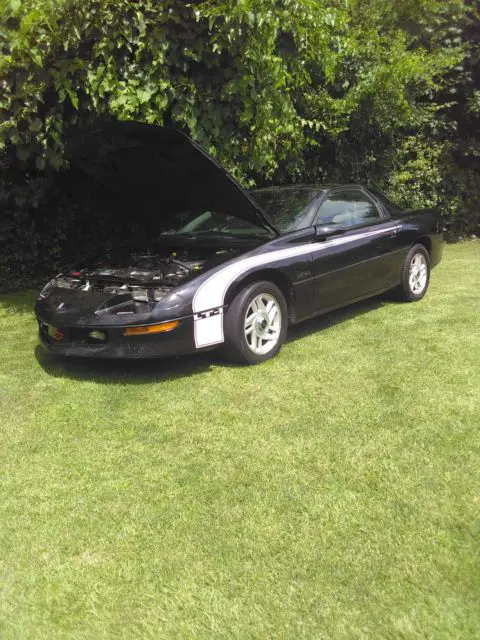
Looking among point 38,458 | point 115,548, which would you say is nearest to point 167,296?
point 38,458

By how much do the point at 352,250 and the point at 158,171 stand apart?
1.79 meters

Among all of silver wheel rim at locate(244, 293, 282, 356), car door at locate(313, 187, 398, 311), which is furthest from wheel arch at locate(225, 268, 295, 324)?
car door at locate(313, 187, 398, 311)

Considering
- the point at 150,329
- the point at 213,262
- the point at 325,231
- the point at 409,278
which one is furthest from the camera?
the point at 409,278

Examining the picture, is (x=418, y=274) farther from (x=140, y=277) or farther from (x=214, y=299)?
(x=140, y=277)

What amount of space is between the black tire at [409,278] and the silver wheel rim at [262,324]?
195 cm

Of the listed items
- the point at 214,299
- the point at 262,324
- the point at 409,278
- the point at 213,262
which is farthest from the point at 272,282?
the point at 409,278

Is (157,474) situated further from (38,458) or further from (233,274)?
(233,274)

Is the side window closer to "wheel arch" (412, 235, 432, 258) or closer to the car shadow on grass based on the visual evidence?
"wheel arch" (412, 235, 432, 258)

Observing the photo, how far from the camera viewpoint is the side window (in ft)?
16.4

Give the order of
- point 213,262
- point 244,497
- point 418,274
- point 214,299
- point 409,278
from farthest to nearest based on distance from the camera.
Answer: point 418,274 < point 409,278 < point 213,262 < point 214,299 < point 244,497

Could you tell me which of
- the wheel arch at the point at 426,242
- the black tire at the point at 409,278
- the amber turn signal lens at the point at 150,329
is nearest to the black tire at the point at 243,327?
the amber turn signal lens at the point at 150,329

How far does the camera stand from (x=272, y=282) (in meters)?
4.44

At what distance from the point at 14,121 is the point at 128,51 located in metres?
1.19

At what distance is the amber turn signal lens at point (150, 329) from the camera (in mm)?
3764
